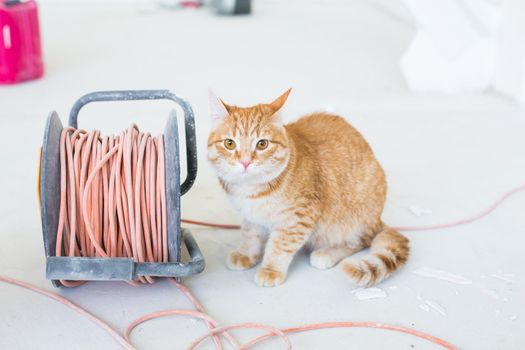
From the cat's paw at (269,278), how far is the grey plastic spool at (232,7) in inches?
210

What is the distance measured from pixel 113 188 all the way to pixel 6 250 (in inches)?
27.5

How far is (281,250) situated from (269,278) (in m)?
0.11

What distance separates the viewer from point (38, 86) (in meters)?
4.81

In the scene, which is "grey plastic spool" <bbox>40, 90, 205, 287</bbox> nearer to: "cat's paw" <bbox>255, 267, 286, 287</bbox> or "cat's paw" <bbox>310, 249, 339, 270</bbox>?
"cat's paw" <bbox>255, 267, 286, 287</bbox>

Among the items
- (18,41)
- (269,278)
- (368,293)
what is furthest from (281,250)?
(18,41)

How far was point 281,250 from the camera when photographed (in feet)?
8.02

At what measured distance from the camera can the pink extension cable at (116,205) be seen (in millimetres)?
2205

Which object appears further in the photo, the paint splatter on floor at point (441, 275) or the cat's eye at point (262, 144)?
the paint splatter on floor at point (441, 275)

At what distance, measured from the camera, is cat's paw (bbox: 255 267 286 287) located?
7.91ft

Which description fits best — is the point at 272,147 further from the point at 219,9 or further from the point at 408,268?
the point at 219,9

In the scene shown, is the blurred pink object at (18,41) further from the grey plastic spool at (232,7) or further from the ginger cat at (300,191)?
the grey plastic spool at (232,7)

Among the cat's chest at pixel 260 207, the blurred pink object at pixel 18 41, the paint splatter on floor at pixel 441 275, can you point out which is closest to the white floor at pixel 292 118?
the paint splatter on floor at pixel 441 275

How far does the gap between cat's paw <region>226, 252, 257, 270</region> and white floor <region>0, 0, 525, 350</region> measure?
3 centimetres

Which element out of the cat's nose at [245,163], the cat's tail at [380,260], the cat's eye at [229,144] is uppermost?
the cat's eye at [229,144]
